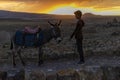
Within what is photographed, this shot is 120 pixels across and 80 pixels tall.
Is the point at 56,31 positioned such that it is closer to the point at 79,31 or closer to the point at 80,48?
the point at 79,31

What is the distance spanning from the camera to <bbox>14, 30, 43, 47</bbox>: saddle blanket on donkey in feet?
59.9

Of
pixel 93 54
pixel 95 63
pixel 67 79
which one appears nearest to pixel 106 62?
pixel 95 63

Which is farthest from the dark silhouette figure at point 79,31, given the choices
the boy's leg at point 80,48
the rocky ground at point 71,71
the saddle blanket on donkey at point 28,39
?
the saddle blanket on donkey at point 28,39

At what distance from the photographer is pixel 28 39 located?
722 inches

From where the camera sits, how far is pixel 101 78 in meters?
15.6

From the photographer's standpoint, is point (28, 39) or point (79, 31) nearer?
point (79, 31)

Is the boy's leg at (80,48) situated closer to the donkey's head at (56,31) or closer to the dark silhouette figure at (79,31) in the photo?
the dark silhouette figure at (79,31)

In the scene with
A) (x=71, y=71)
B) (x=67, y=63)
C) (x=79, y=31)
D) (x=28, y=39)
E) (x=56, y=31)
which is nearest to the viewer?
(x=71, y=71)

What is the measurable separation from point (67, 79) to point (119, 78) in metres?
1.83

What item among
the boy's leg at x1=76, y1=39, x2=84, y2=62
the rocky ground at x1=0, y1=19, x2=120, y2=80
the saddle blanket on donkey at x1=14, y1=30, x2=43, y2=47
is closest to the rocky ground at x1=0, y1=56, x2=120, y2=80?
the rocky ground at x1=0, y1=19, x2=120, y2=80

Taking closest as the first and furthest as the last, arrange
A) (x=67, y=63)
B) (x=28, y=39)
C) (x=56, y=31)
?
(x=56, y=31), (x=28, y=39), (x=67, y=63)

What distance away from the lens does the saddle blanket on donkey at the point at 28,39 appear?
18250 millimetres

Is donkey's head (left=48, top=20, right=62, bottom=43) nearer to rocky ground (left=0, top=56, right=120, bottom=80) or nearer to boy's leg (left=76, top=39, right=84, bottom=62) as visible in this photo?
boy's leg (left=76, top=39, right=84, bottom=62)

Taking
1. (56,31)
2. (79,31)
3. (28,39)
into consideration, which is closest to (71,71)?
(79,31)
